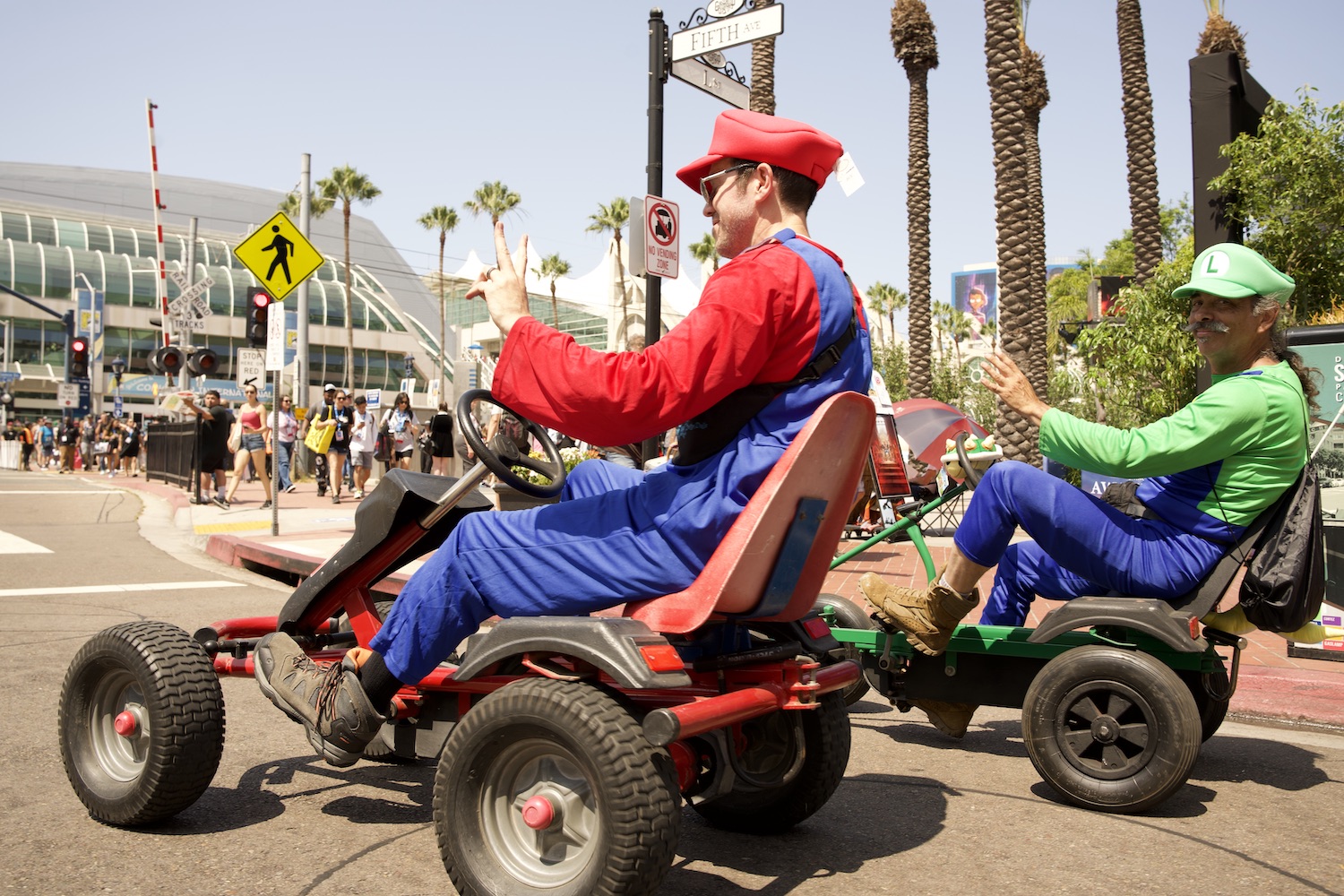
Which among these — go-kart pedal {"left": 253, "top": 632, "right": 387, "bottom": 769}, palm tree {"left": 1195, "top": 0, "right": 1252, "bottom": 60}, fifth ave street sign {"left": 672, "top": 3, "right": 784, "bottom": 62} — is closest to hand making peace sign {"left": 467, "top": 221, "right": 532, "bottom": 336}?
go-kart pedal {"left": 253, "top": 632, "right": 387, "bottom": 769}

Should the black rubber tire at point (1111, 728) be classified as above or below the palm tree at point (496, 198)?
below

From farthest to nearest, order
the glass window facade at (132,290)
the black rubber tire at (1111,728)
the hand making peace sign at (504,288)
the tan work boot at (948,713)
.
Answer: the glass window facade at (132,290) < the tan work boot at (948,713) < the black rubber tire at (1111,728) < the hand making peace sign at (504,288)

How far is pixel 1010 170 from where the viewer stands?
1569 centimetres

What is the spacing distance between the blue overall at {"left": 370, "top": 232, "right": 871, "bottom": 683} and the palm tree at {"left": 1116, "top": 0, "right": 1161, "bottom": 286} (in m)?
17.8

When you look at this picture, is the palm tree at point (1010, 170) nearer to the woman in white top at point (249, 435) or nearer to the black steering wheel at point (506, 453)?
the woman in white top at point (249, 435)

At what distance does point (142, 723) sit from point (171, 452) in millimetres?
20995

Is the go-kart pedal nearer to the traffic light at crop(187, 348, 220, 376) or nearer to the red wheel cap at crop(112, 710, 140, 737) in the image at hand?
the red wheel cap at crop(112, 710, 140, 737)

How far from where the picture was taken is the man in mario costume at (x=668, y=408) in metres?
2.36

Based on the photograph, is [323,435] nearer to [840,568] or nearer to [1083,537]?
[840,568]

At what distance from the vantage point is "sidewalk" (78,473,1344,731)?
4602mm

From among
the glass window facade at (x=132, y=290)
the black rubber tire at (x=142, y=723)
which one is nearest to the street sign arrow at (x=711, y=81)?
the black rubber tire at (x=142, y=723)

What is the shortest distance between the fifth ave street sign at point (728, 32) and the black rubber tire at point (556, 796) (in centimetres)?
683

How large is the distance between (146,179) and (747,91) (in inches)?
4477

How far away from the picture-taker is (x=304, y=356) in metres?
23.5
